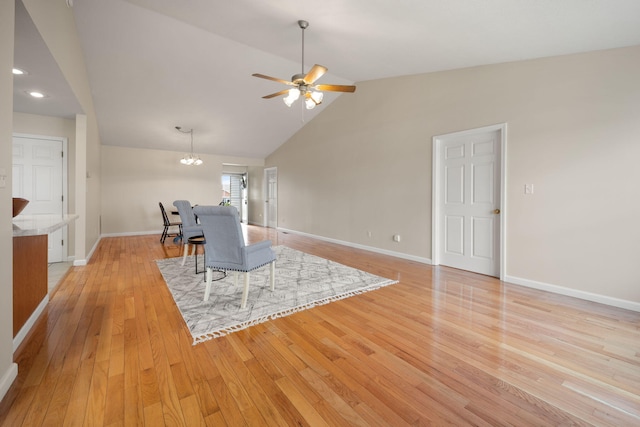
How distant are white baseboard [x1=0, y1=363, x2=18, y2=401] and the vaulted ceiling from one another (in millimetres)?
2366

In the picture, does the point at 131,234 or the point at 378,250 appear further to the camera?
the point at 131,234

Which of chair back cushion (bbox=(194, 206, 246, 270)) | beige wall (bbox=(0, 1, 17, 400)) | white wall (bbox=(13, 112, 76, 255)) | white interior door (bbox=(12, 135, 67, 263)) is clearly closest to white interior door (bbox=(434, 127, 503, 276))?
chair back cushion (bbox=(194, 206, 246, 270))

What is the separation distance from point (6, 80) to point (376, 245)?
5.11 m

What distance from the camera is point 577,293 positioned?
3088mm

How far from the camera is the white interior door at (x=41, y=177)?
165 inches

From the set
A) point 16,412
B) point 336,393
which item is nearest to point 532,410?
point 336,393

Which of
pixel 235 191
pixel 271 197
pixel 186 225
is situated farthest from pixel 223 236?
pixel 235 191

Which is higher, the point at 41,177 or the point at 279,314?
the point at 41,177

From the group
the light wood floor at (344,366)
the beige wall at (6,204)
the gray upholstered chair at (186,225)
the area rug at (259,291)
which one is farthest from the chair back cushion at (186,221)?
the beige wall at (6,204)

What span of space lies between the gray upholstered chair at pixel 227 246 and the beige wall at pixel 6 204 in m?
1.31

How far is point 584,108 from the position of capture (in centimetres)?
301

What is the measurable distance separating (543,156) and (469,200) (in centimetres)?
106

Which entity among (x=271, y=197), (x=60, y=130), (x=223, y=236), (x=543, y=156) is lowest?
(x=223, y=236)

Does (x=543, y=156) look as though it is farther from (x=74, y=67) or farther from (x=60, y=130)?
(x=60, y=130)
